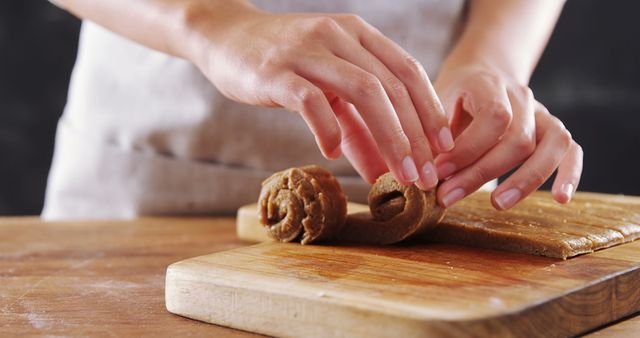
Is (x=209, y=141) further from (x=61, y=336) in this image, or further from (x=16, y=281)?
(x=61, y=336)

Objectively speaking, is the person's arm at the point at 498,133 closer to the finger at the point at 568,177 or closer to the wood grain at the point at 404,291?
the finger at the point at 568,177

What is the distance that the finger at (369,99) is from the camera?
48.1 inches

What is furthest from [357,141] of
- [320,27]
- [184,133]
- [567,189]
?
[184,133]

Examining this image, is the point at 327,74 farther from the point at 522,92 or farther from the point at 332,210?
the point at 522,92

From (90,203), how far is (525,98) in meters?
1.09

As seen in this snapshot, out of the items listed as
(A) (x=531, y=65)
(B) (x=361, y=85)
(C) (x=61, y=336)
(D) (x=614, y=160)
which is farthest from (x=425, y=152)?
(D) (x=614, y=160)

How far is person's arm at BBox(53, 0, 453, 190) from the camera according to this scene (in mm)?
1227

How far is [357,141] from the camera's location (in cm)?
145

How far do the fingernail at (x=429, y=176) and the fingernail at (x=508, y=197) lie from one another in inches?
5.8

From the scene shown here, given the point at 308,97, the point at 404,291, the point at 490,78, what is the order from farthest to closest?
1. the point at 490,78
2. the point at 308,97
3. the point at 404,291

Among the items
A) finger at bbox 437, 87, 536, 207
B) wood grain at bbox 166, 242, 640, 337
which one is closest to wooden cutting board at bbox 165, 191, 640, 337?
wood grain at bbox 166, 242, 640, 337

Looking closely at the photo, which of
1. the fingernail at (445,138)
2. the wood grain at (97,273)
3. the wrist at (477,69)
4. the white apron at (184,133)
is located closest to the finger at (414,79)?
the fingernail at (445,138)

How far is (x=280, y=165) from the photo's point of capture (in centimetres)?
199

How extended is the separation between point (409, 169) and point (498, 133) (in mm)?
263
